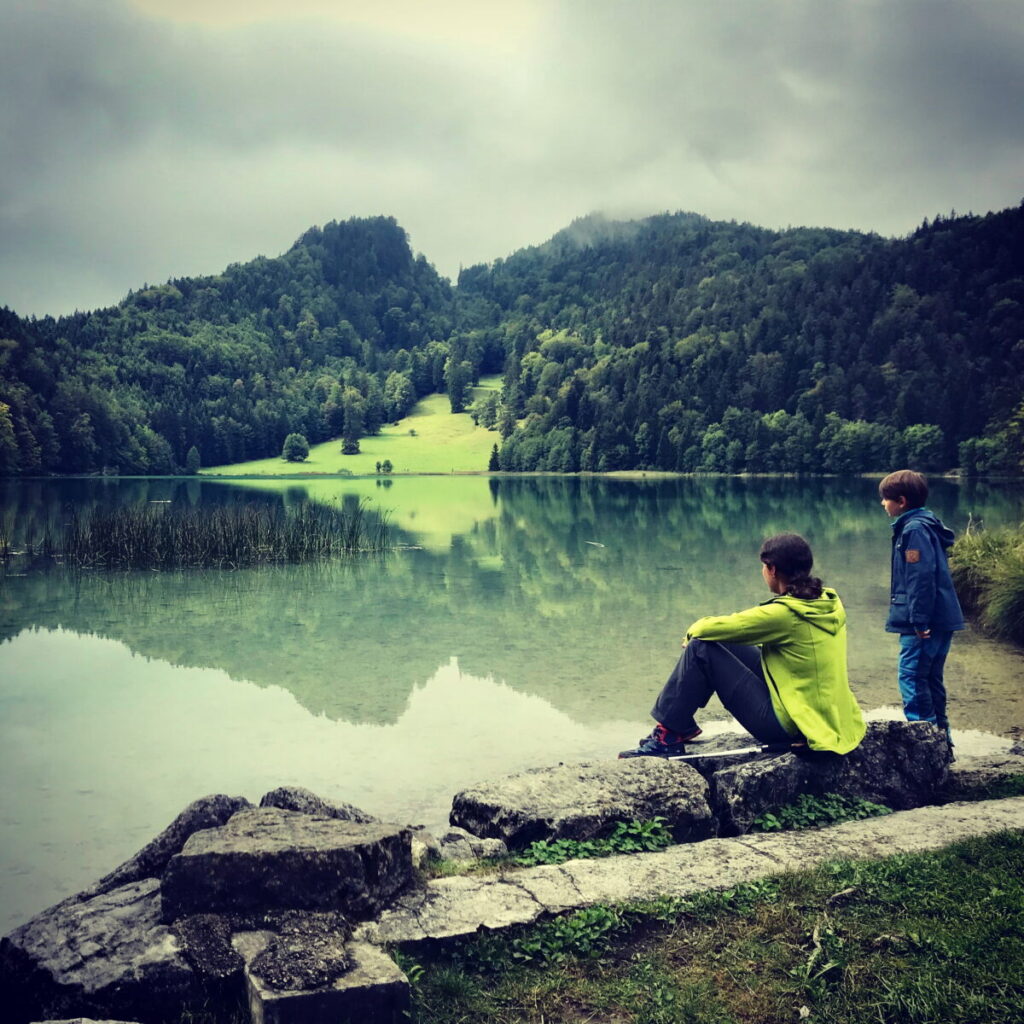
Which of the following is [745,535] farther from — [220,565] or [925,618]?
[925,618]

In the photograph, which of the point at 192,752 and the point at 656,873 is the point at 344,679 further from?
the point at 656,873

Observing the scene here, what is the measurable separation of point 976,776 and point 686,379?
124 metres

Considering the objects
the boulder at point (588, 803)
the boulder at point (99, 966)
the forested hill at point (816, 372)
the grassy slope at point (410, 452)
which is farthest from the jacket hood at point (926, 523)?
the grassy slope at point (410, 452)

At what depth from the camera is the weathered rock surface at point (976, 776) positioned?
684cm

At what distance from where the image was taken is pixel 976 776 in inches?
275

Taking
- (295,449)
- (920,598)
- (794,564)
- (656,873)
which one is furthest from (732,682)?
(295,449)

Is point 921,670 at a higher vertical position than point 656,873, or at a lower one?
higher

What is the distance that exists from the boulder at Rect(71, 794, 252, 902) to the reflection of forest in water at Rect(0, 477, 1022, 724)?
16.5 ft

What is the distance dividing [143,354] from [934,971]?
543 ft

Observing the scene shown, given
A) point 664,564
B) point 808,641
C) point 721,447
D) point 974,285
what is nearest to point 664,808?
point 808,641

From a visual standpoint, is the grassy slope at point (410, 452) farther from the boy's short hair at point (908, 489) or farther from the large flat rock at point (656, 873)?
the large flat rock at point (656, 873)

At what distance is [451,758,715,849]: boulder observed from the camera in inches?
234

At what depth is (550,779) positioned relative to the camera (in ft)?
21.2

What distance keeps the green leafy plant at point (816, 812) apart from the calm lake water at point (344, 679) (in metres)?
3.09
